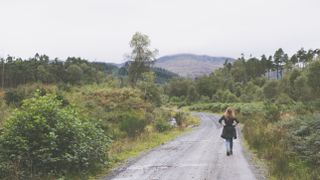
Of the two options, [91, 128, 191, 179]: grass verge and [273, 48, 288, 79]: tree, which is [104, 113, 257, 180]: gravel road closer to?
[91, 128, 191, 179]: grass verge

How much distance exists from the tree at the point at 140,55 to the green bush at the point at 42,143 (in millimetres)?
74928

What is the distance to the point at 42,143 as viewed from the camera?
494 inches

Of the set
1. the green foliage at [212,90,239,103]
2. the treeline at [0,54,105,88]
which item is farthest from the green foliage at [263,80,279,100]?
the treeline at [0,54,105,88]

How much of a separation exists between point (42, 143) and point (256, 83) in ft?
396

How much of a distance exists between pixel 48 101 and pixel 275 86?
3309 inches

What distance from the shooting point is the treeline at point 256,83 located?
75.1 metres

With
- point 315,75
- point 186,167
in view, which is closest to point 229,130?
point 186,167

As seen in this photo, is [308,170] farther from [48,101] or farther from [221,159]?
[48,101]

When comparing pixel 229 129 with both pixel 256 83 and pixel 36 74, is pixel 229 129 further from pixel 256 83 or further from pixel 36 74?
pixel 256 83

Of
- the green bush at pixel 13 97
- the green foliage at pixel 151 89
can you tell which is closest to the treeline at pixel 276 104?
the green foliage at pixel 151 89

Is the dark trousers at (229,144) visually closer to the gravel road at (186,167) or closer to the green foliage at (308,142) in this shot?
the gravel road at (186,167)

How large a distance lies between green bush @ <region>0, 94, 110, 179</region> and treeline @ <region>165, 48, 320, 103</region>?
186 feet

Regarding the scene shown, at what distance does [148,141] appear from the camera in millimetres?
25344

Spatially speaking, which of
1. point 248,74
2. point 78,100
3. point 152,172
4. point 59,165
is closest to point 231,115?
point 152,172
